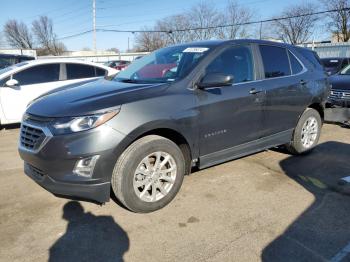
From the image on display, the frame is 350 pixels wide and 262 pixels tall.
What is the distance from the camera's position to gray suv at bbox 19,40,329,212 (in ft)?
10.1

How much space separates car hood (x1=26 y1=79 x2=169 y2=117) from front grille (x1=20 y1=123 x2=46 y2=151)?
157 millimetres

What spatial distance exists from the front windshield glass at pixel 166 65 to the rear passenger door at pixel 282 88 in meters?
1.04

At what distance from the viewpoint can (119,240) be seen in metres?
3.03

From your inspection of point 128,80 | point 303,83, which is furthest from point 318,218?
point 128,80

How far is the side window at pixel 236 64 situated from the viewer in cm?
399

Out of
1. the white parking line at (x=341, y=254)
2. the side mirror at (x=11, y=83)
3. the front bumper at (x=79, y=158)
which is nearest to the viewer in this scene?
the white parking line at (x=341, y=254)

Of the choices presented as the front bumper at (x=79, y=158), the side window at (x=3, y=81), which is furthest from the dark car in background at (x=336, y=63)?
the front bumper at (x=79, y=158)

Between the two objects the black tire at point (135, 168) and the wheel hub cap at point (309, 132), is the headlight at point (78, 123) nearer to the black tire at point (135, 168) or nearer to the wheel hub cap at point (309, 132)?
the black tire at point (135, 168)

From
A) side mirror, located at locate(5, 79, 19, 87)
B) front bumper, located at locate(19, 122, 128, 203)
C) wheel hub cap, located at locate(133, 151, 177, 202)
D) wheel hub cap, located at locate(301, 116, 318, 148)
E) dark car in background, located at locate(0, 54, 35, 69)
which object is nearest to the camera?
front bumper, located at locate(19, 122, 128, 203)

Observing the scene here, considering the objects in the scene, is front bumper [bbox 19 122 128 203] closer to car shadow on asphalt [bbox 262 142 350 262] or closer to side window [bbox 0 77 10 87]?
car shadow on asphalt [bbox 262 142 350 262]

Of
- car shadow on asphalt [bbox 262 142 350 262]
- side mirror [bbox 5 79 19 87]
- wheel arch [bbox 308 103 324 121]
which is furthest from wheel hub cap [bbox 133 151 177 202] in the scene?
side mirror [bbox 5 79 19 87]

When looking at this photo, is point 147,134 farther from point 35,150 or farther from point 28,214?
point 28,214

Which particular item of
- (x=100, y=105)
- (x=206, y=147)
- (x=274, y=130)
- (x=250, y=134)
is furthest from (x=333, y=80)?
(x=100, y=105)

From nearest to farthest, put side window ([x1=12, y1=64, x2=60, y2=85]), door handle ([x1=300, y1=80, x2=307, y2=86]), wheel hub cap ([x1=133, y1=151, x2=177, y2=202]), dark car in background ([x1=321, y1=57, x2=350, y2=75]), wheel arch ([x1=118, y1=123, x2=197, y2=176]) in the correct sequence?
wheel arch ([x1=118, y1=123, x2=197, y2=176])
wheel hub cap ([x1=133, y1=151, x2=177, y2=202])
door handle ([x1=300, y1=80, x2=307, y2=86])
side window ([x1=12, y1=64, x2=60, y2=85])
dark car in background ([x1=321, y1=57, x2=350, y2=75])
